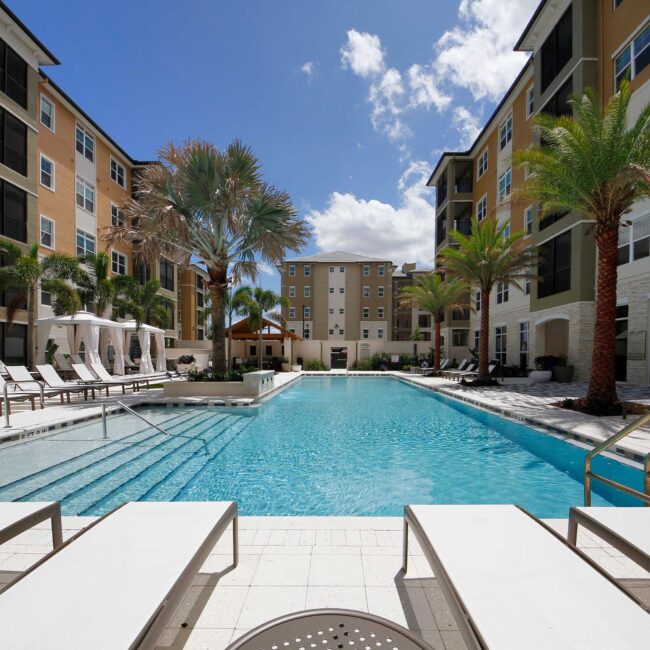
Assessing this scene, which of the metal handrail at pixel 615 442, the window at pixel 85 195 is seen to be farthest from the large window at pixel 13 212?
the metal handrail at pixel 615 442

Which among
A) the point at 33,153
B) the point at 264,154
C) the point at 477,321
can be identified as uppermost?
the point at 33,153

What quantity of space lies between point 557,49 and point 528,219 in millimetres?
8088

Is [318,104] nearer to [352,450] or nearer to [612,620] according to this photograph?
[352,450]

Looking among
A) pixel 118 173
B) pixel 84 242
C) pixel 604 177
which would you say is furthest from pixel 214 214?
pixel 118 173

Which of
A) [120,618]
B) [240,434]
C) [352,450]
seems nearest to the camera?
[120,618]

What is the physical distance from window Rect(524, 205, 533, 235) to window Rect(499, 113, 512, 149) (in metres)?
5.27

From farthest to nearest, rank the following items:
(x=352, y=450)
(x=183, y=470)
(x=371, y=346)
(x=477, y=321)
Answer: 1. (x=371, y=346)
2. (x=477, y=321)
3. (x=352, y=450)
4. (x=183, y=470)

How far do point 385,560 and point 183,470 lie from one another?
409 centimetres

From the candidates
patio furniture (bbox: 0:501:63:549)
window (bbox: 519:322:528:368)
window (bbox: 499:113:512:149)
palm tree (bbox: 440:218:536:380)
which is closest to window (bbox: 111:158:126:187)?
palm tree (bbox: 440:218:536:380)

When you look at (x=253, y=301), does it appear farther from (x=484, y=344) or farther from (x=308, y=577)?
(x=308, y=577)

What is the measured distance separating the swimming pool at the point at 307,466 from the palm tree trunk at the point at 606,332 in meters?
2.60

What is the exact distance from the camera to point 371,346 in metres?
32.7

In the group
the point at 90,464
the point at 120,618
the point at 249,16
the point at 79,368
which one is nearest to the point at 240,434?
the point at 90,464

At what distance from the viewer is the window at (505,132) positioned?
2380 centimetres
